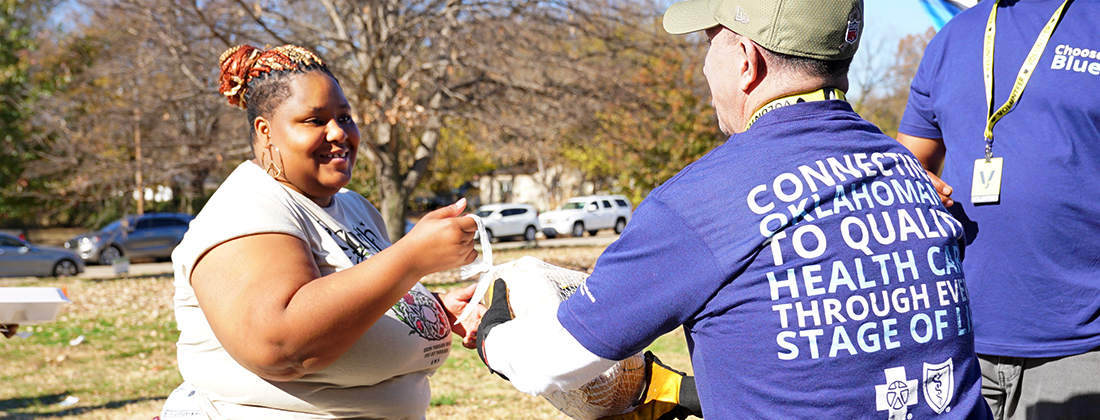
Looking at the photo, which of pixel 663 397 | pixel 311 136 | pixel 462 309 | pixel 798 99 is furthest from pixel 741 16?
pixel 462 309

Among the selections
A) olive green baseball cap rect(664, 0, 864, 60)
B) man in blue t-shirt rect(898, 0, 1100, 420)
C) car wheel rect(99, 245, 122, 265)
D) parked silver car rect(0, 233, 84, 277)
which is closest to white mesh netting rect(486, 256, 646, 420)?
olive green baseball cap rect(664, 0, 864, 60)

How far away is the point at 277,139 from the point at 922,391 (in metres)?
1.78

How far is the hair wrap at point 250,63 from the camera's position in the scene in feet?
7.37

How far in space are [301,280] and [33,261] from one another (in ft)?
66.6

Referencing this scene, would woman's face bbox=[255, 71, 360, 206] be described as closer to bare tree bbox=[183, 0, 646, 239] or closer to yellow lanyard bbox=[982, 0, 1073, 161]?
yellow lanyard bbox=[982, 0, 1073, 161]

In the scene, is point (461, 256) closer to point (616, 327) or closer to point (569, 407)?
point (569, 407)

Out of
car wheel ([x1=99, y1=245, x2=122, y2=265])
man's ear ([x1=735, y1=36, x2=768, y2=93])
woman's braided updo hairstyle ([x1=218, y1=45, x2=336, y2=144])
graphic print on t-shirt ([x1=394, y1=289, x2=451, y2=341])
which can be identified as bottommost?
car wheel ([x1=99, y1=245, x2=122, y2=265])

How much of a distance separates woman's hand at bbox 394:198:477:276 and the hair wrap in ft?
2.20

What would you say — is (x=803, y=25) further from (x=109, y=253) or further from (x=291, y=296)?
(x=109, y=253)

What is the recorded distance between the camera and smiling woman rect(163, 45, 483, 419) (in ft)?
5.85

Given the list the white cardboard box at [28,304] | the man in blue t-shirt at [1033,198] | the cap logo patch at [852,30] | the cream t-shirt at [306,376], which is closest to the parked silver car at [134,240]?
the white cardboard box at [28,304]

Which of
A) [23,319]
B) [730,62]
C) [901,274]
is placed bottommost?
[23,319]

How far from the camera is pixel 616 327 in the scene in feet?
4.90

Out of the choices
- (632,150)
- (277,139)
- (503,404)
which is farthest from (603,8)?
(277,139)
